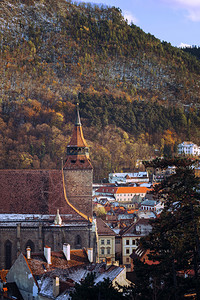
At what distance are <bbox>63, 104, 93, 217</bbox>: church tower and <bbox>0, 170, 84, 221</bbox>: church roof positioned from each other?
3.78 feet

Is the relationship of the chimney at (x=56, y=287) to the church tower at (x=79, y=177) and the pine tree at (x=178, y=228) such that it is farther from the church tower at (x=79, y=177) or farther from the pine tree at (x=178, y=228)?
the church tower at (x=79, y=177)

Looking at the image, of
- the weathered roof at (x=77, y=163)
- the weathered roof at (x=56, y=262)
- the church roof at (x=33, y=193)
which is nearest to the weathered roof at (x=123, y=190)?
the weathered roof at (x=77, y=163)

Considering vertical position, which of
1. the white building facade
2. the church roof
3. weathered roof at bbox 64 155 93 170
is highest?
the white building facade

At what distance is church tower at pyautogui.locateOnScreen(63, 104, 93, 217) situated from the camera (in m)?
53.2

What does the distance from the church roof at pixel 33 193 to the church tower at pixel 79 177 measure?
115 centimetres

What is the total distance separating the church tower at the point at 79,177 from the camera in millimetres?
53219

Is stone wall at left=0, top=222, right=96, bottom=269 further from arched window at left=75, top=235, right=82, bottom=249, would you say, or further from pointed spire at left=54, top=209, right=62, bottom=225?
pointed spire at left=54, top=209, right=62, bottom=225

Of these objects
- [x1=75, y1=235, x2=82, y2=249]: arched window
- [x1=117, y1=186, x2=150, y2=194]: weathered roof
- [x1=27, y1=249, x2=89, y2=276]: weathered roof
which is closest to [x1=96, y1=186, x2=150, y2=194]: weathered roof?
[x1=117, y1=186, x2=150, y2=194]: weathered roof

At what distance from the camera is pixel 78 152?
2228 inches

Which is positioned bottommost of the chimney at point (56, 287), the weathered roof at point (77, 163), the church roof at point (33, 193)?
the chimney at point (56, 287)

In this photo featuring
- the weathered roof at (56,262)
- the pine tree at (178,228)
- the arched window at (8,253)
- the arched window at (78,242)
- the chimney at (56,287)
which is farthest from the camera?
the arched window at (78,242)

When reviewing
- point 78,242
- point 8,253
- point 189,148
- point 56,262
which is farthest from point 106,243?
point 189,148

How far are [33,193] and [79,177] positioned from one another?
4971mm

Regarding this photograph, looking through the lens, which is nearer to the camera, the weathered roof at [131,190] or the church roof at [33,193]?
the church roof at [33,193]
